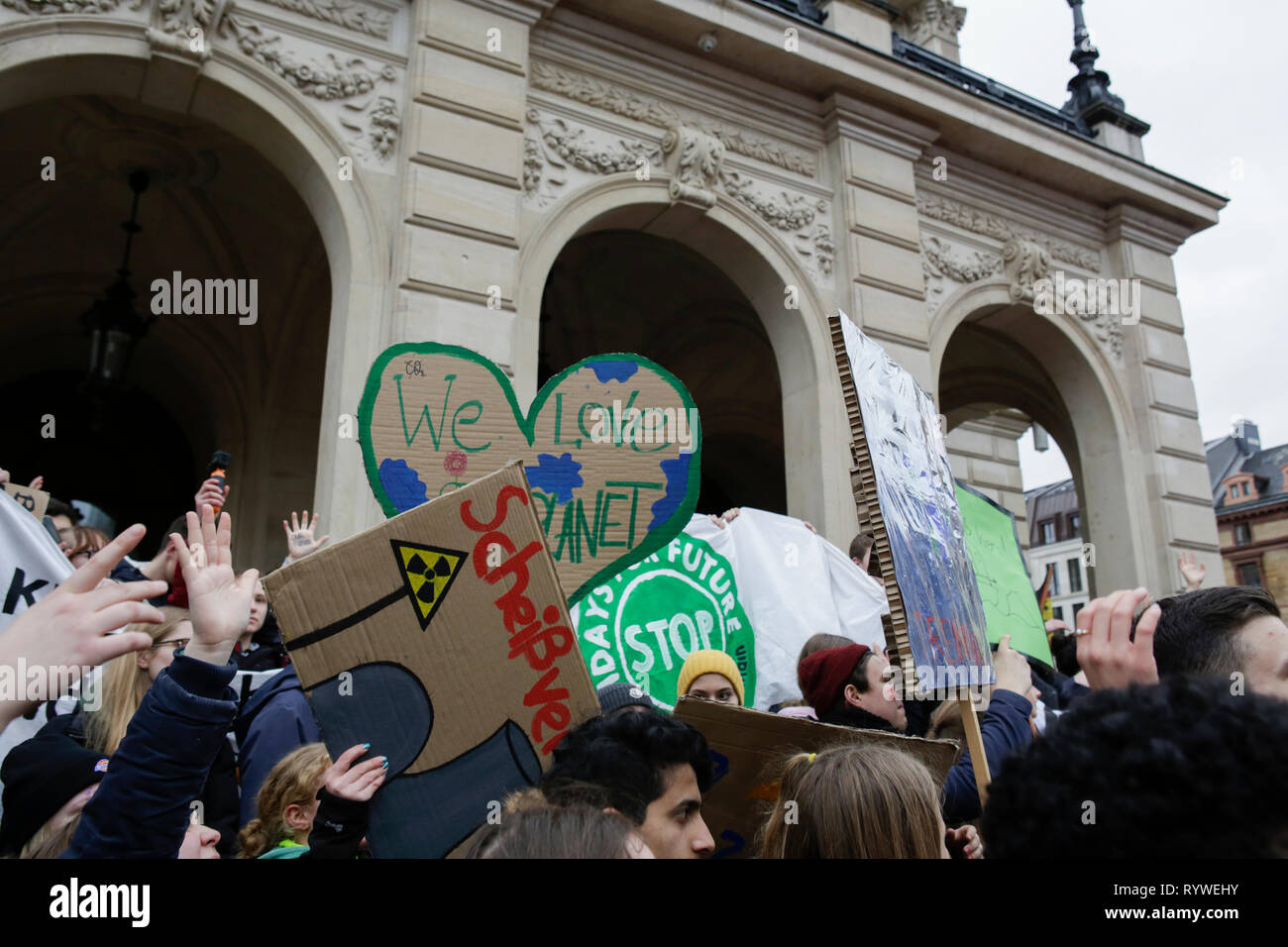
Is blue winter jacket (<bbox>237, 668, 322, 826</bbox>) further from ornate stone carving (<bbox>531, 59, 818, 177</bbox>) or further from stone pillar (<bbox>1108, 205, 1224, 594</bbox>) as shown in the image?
stone pillar (<bbox>1108, 205, 1224, 594</bbox>)

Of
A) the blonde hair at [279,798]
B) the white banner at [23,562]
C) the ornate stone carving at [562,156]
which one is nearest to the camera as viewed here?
the blonde hair at [279,798]

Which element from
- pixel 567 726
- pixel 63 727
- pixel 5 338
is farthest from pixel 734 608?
pixel 5 338

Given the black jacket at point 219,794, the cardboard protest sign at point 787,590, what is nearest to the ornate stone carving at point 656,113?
the cardboard protest sign at point 787,590

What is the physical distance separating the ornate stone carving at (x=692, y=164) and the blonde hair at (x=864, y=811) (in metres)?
7.55

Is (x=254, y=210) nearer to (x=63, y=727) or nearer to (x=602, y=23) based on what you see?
(x=602, y=23)

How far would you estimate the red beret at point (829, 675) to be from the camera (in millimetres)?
3648

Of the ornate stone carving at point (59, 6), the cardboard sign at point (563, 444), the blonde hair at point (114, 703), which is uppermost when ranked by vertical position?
the ornate stone carving at point (59, 6)

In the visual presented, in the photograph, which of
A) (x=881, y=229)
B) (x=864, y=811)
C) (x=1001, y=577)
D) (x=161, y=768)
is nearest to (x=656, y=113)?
(x=881, y=229)

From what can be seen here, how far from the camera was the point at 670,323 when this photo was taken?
561 inches

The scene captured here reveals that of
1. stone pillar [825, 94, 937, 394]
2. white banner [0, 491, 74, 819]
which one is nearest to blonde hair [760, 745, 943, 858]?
white banner [0, 491, 74, 819]

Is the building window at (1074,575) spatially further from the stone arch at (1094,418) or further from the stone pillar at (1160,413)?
the stone pillar at (1160,413)

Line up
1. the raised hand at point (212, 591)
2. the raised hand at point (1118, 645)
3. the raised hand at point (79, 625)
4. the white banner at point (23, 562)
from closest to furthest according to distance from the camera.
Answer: the raised hand at point (79, 625)
the raised hand at point (1118, 645)
the raised hand at point (212, 591)
the white banner at point (23, 562)
